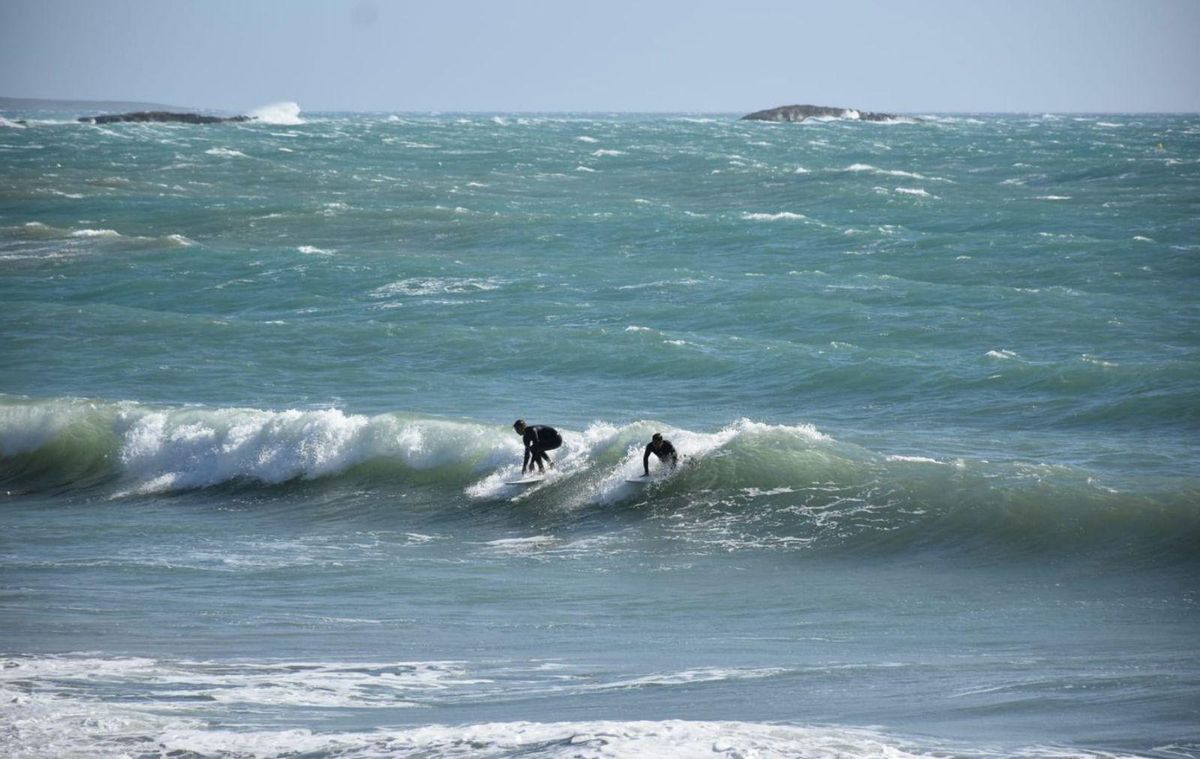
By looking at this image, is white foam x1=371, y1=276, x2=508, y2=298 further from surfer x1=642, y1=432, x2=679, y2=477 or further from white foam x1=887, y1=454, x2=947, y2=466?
white foam x1=887, y1=454, x2=947, y2=466

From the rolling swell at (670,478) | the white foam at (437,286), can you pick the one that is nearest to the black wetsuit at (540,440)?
the rolling swell at (670,478)

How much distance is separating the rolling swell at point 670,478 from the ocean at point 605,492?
0.07m

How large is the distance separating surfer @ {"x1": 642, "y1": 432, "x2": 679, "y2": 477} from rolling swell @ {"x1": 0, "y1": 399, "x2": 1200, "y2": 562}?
319 millimetres

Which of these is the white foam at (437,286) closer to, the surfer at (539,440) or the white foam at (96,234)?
the white foam at (96,234)

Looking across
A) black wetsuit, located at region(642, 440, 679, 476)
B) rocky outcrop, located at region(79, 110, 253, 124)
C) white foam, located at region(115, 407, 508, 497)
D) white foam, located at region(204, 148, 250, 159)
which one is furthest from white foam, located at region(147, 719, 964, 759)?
rocky outcrop, located at region(79, 110, 253, 124)

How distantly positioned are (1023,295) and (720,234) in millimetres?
14579

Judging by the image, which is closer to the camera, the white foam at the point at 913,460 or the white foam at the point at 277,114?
the white foam at the point at 913,460

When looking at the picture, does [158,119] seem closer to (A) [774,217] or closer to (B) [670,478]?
(A) [774,217]

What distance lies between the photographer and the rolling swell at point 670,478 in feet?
56.1

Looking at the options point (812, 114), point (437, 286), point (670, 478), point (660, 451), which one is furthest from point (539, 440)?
point (812, 114)

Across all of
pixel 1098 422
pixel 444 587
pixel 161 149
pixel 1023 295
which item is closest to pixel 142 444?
pixel 444 587

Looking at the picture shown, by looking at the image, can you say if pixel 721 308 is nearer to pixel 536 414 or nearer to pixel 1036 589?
pixel 536 414

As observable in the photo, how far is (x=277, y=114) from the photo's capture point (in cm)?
16950

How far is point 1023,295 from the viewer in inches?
1395
